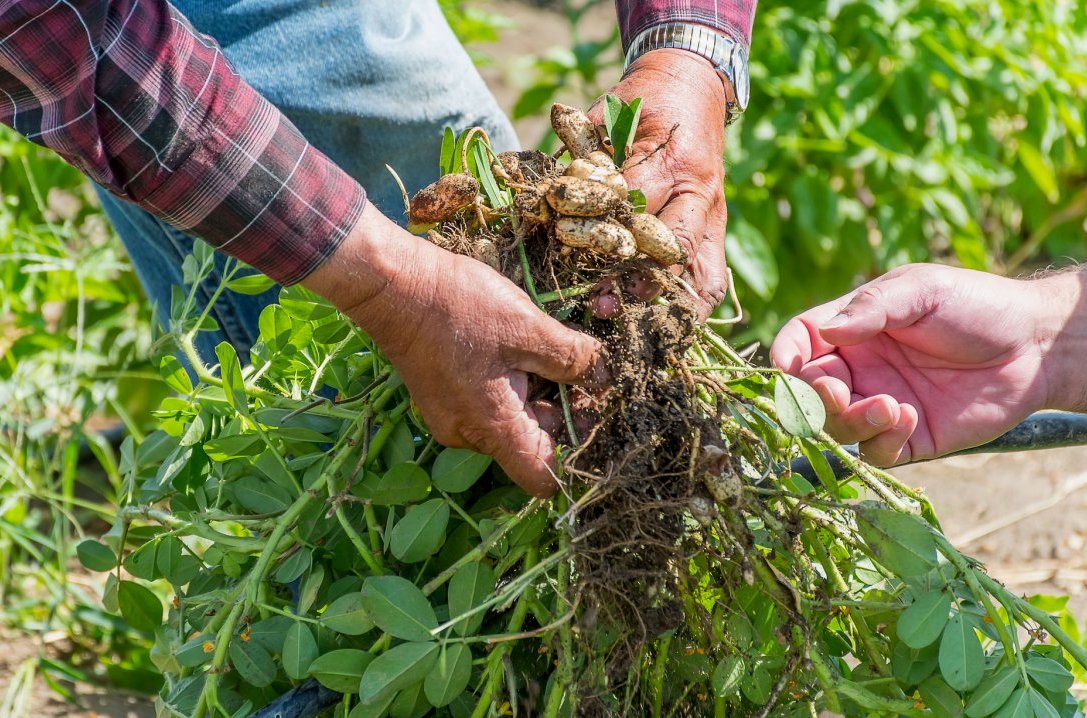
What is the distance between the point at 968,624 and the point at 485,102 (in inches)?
46.5

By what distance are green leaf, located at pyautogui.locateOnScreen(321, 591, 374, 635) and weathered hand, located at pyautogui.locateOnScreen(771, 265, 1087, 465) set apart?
1.94 ft

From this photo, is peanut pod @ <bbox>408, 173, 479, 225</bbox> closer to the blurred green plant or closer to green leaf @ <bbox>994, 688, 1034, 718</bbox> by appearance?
green leaf @ <bbox>994, 688, 1034, 718</bbox>

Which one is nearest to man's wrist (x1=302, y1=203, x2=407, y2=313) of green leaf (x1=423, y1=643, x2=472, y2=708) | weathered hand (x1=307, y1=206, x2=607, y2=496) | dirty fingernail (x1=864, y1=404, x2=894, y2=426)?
weathered hand (x1=307, y1=206, x2=607, y2=496)

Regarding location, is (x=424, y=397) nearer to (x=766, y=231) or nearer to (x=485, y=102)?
(x=485, y=102)

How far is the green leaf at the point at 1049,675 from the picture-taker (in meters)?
0.94

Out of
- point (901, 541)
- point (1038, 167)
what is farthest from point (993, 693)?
point (1038, 167)

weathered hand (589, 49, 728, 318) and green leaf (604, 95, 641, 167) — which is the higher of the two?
green leaf (604, 95, 641, 167)

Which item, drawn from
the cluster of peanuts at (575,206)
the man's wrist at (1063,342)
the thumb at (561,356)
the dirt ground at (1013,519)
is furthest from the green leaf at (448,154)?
the dirt ground at (1013,519)

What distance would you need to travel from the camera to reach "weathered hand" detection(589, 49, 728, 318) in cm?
119

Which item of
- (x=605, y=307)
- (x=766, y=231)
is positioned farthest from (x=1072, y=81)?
(x=605, y=307)

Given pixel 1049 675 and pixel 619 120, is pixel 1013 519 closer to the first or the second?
pixel 1049 675

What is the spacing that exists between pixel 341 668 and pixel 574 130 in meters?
0.63

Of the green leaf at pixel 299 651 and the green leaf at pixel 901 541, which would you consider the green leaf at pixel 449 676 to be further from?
the green leaf at pixel 901 541

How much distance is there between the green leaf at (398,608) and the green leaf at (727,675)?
28 cm
